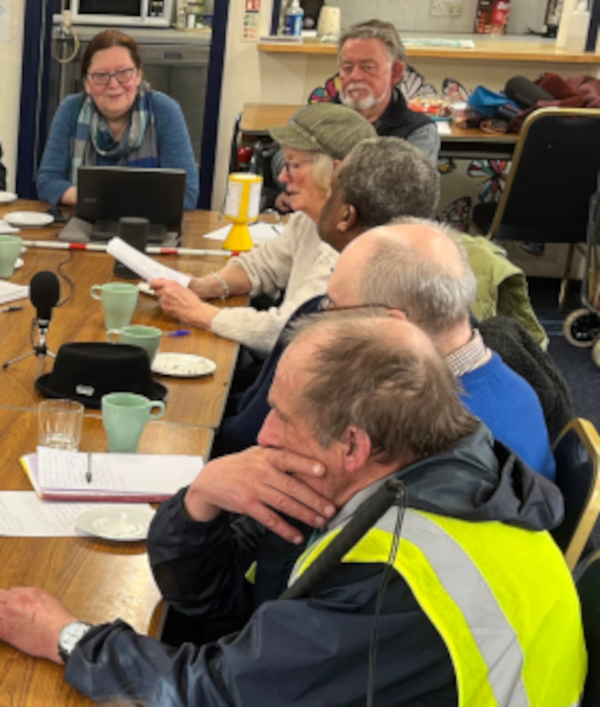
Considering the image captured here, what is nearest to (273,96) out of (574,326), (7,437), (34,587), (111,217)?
(574,326)

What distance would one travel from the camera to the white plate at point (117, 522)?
1.45 m

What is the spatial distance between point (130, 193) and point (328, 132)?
0.80 metres

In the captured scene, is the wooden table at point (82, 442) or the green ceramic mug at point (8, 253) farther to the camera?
the green ceramic mug at point (8, 253)

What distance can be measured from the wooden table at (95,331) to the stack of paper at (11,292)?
49 millimetres

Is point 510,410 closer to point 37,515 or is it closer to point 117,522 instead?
point 117,522

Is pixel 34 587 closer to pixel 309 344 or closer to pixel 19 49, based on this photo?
A: pixel 309 344

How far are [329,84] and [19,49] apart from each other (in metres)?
1.66

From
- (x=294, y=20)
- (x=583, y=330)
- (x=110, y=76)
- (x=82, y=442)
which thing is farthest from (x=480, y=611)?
(x=294, y=20)

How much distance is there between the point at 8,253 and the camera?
8.87 ft

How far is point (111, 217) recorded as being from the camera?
321 centimetres

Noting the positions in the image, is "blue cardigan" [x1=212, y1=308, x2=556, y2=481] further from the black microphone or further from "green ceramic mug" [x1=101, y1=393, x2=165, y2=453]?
the black microphone

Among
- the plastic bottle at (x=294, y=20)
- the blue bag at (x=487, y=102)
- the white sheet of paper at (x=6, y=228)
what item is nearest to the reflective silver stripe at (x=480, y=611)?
the white sheet of paper at (x=6, y=228)

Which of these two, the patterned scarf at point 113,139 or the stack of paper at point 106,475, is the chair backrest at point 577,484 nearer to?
the stack of paper at point 106,475

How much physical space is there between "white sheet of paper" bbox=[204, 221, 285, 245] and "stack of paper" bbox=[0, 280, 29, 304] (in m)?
0.90
